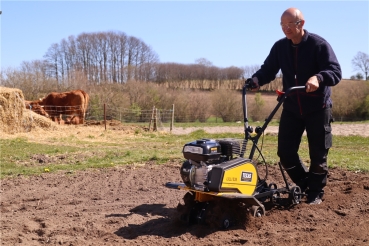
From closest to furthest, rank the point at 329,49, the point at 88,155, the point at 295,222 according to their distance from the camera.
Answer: the point at 295,222 → the point at 329,49 → the point at 88,155

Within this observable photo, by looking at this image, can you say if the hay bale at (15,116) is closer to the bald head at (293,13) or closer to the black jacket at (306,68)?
the black jacket at (306,68)

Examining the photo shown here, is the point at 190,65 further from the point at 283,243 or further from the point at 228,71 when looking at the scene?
the point at 283,243

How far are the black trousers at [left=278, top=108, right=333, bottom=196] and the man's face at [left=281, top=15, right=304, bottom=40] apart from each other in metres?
1.00

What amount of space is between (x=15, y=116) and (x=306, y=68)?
19070 mm

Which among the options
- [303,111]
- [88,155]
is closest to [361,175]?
[303,111]

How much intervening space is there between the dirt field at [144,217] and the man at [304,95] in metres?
0.51

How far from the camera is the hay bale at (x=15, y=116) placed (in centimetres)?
2139

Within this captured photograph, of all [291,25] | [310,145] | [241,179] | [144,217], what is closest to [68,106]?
[144,217]

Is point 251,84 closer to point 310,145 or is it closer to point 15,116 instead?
point 310,145

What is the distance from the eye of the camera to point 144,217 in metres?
5.46

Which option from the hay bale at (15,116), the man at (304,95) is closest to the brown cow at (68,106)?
the hay bale at (15,116)

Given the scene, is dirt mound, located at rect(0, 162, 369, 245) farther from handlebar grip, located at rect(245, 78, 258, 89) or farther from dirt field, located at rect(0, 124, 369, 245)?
handlebar grip, located at rect(245, 78, 258, 89)

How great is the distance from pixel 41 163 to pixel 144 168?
3.21 m

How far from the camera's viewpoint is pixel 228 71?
57.7m
